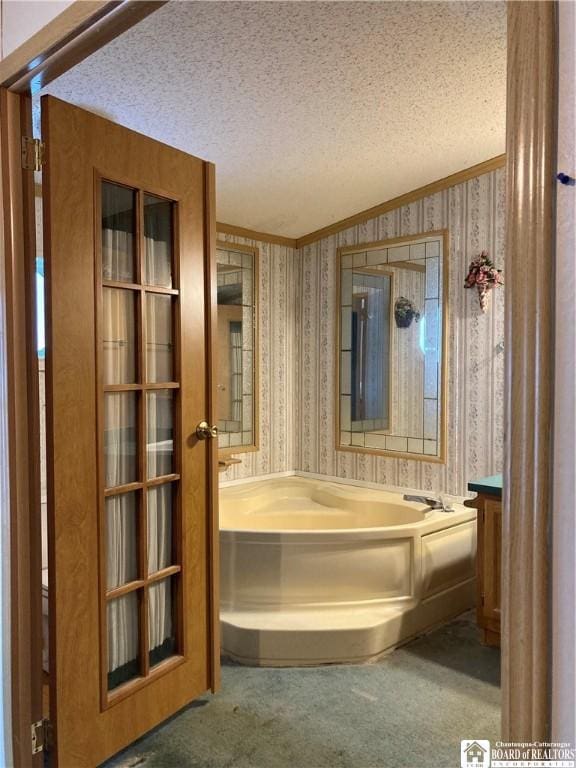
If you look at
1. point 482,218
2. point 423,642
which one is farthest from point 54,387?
point 482,218

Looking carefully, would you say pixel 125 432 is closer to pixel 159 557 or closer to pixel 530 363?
pixel 159 557

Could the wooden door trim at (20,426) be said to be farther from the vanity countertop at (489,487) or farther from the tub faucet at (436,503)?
the tub faucet at (436,503)

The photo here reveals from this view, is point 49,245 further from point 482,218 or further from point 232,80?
point 482,218

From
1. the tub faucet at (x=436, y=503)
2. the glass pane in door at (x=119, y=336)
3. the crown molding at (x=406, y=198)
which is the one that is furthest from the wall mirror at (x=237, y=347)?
the glass pane in door at (x=119, y=336)

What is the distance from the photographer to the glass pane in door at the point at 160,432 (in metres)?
2.07

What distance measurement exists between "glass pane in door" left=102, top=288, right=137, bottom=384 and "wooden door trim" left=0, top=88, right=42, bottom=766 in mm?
280

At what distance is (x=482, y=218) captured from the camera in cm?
340

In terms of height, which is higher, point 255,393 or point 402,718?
point 255,393

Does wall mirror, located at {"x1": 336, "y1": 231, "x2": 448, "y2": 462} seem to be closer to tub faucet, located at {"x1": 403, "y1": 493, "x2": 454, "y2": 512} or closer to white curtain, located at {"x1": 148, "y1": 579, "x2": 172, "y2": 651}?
tub faucet, located at {"x1": 403, "y1": 493, "x2": 454, "y2": 512}

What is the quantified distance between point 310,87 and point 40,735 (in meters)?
2.49

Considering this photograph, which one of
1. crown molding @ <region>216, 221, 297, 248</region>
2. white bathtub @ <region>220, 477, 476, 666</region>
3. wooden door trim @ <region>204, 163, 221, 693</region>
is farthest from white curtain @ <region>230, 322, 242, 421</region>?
wooden door trim @ <region>204, 163, 221, 693</region>

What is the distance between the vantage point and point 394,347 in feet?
12.5

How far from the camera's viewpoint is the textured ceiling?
2035mm

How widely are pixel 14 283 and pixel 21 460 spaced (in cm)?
50
